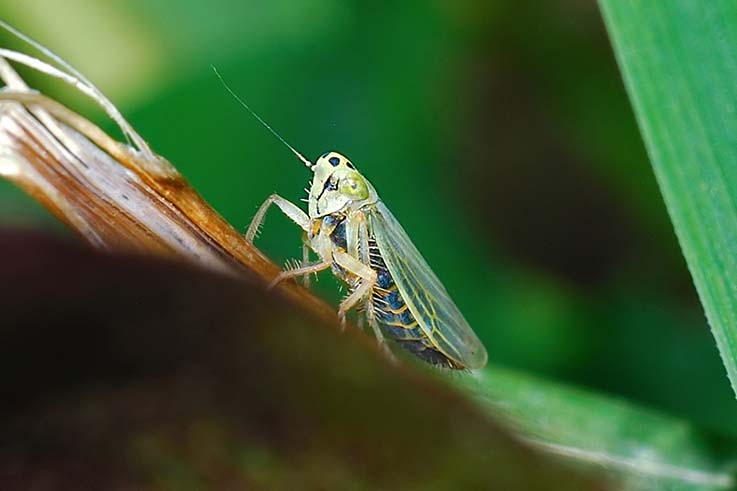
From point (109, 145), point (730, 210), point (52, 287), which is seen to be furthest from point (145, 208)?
point (730, 210)

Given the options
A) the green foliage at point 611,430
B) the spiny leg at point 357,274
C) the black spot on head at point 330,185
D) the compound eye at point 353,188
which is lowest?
the green foliage at point 611,430

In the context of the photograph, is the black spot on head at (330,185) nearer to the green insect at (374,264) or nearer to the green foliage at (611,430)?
the green insect at (374,264)

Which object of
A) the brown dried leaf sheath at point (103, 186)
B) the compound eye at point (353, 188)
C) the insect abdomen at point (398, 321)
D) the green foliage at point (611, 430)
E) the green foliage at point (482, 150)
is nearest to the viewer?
the brown dried leaf sheath at point (103, 186)

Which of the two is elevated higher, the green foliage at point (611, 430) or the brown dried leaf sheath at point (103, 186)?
the brown dried leaf sheath at point (103, 186)

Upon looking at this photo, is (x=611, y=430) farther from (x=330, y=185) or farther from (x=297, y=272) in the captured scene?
(x=330, y=185)

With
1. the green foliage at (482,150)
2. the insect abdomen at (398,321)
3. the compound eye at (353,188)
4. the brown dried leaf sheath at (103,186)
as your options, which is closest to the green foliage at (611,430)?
the insect abdomen at (398,321)

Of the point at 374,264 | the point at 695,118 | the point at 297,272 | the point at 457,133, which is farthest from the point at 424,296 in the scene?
the point at 457,133

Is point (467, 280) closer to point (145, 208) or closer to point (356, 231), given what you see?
point (356, 231)
